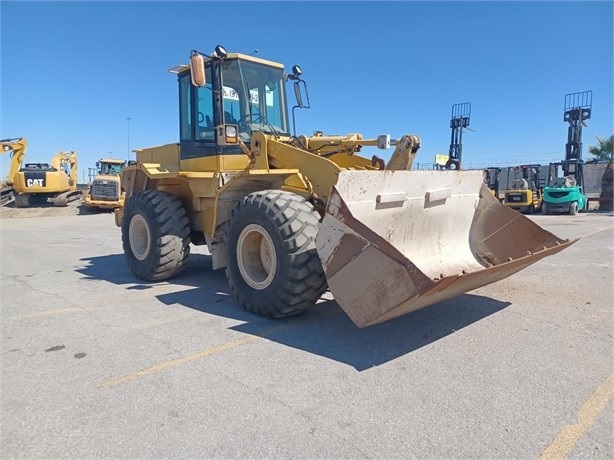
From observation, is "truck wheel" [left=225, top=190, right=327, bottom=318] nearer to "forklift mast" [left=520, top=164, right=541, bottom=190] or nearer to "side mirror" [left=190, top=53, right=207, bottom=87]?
"side mirror" [left=190, top=53, right=207, bottom=87]

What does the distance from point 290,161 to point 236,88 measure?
170cm

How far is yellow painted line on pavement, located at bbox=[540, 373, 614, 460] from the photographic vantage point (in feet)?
8.12

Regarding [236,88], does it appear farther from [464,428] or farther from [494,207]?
[464,428]

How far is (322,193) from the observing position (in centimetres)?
516

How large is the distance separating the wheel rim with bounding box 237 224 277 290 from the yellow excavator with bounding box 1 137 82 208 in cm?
2442

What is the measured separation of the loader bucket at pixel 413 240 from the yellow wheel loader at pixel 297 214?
12 millimetres

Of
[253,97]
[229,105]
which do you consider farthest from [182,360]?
[253,97]

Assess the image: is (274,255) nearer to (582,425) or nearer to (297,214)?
(297,214)

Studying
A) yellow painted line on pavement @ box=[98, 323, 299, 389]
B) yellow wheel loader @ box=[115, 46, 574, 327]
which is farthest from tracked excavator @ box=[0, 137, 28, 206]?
yellow painted line on pavement @ box=[98, 323, 299, 389]

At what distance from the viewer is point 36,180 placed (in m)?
25.0

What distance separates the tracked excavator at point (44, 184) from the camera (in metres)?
24.9

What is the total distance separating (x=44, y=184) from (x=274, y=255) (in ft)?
82.3

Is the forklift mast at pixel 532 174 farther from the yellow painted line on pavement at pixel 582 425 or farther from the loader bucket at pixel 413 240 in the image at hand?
the yellow painted line on pavement at pixel 582 425

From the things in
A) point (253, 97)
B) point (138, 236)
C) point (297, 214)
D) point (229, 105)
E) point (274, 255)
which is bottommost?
point (138, 236)
